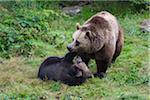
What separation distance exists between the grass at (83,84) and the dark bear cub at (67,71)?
0.11 meters

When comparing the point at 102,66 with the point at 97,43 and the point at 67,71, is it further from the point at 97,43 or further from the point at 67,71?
the point at 67,71

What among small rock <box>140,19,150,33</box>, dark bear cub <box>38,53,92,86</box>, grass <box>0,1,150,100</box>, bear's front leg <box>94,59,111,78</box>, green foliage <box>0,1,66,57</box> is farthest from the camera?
small rock <box>140,19,150,33</box>

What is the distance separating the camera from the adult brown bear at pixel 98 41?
6891 millimetres

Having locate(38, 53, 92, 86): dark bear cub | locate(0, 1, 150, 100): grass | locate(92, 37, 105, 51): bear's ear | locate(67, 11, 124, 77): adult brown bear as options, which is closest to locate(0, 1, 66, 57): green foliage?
locate(0, 1, 150, 100): grass

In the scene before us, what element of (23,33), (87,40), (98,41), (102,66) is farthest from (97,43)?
(23,33)

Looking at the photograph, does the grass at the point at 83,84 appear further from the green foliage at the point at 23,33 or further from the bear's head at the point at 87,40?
the bear's head at the point at 87,40

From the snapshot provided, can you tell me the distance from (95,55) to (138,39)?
301 cm

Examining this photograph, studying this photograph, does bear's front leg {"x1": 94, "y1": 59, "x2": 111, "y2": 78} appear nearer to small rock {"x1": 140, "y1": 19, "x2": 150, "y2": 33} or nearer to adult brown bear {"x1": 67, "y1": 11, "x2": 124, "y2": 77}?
adult brown bear {"x1": 67, "y1": 11, "x2": 124, "y2": 77}

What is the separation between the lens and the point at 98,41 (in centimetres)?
696

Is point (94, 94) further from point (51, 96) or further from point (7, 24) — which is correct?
point (7, 24)

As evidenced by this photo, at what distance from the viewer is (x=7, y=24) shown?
9305 mm

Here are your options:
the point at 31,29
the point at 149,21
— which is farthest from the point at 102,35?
the point at 149,21

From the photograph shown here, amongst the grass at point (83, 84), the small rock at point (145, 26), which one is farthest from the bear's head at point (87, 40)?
the small rock at point (145, 26)

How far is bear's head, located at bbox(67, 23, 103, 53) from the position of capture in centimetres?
686
